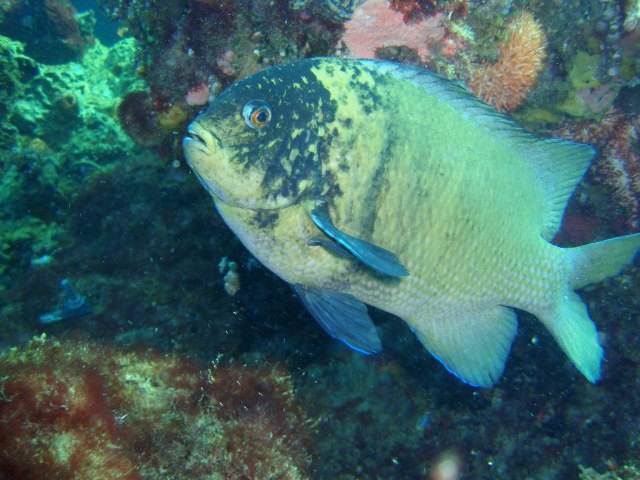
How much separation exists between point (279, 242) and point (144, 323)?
2735 mm

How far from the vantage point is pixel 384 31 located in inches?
138

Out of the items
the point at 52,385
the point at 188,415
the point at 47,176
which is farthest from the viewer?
the point at 47,176

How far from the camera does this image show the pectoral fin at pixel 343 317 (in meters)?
2.37

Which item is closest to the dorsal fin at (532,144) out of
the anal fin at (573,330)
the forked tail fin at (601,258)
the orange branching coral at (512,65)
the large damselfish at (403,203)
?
the large damselfish at (403,203)

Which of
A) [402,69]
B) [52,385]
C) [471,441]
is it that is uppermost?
[402,69]

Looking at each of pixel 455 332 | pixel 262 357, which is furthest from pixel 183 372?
Answer: pixel 455 332

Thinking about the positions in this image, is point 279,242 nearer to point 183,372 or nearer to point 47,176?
point 183,372

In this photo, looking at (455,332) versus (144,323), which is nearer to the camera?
(455,332)

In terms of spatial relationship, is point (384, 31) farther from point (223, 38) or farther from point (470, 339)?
A: point (470, 339)

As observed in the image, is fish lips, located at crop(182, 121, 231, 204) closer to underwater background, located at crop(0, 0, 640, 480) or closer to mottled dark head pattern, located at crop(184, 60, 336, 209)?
mottled dark head pattern, located at crop(184, 60, 336, 209)

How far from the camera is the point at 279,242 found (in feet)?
7.65

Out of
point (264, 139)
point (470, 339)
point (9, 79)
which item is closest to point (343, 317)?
point (470, 339)

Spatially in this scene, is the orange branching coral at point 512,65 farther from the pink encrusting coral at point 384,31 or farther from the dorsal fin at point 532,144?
the dorsal fin at point 532,144

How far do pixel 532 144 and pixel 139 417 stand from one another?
3356 mm
